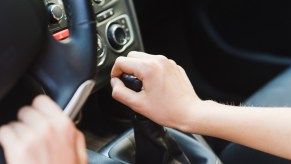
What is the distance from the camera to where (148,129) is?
2.64 ft

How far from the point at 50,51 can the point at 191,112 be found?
233mm

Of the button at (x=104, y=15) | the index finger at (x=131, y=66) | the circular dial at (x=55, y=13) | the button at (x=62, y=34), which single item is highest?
the circular dial at (x=55, y=13)

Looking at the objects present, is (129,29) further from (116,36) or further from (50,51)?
(50,51)

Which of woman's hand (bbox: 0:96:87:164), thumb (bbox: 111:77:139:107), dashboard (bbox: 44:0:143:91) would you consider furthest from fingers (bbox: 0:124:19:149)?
dashboard (bbox: 44:0:143:91)

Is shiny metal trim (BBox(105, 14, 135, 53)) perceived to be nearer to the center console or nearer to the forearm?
the center console

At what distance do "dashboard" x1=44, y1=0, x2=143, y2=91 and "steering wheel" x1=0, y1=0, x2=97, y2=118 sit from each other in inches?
6.9

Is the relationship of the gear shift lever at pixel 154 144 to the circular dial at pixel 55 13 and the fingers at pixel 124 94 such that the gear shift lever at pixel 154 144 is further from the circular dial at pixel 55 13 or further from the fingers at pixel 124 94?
the circular dial at pixel 55 13

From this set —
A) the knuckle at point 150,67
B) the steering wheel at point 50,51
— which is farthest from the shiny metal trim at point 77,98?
the knuckle at point 150,67

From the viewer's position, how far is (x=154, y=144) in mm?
812

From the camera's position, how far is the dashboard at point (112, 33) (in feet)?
2.99

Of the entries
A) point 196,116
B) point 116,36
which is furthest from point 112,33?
point 196,116

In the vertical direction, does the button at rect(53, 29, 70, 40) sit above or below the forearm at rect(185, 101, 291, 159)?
above

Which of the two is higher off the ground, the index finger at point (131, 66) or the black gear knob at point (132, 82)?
the index finger at point (131, 66)

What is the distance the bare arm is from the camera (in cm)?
76
